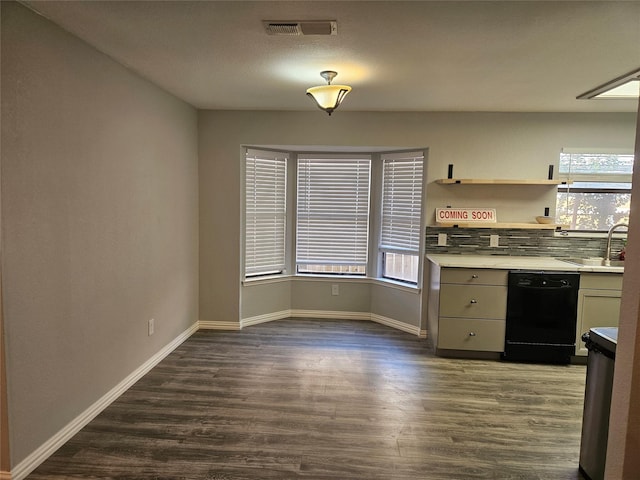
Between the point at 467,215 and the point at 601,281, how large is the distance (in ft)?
4.27

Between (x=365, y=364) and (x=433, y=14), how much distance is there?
2.69m

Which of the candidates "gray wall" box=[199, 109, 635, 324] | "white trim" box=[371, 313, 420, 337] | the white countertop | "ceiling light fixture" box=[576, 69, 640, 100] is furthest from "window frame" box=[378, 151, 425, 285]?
"ceiling light fixture" box=[576, 69, 640, 100]

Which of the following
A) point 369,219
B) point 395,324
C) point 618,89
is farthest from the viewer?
point 369,219

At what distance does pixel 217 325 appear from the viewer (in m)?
4.38

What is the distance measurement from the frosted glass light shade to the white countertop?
5.74 feet

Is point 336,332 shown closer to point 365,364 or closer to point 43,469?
point 365,364

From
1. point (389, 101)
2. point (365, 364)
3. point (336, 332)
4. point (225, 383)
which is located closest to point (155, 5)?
point (389, 101)

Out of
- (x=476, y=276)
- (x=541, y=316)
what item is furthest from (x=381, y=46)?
(x=541, y=316)

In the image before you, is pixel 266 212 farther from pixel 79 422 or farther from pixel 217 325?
pixel 79 422

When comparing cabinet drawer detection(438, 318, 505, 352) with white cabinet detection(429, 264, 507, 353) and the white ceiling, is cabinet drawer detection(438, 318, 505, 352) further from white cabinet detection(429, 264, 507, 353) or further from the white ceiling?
the white ceiling

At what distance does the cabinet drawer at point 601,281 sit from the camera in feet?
11.3

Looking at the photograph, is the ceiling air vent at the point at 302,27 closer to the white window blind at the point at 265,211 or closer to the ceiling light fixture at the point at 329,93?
the ceiling light fixture at the point at 329,93

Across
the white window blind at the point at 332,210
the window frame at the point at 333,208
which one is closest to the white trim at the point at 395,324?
the window frame at the point at 333,208

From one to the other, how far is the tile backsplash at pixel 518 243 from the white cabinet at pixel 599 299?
69cm
